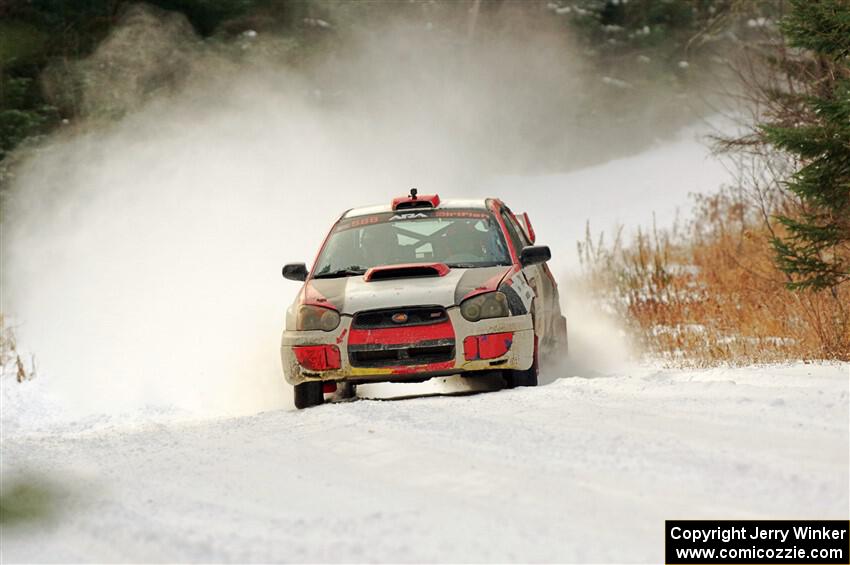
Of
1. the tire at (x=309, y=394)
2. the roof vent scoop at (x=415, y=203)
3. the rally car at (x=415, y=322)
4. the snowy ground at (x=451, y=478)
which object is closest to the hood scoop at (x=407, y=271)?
the rally car at (x=415, y=322)

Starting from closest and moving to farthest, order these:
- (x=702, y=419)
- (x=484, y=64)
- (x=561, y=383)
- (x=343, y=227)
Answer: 1. (x=702, y=419)
2. (x=561, y=383)
3. (x=343, y=227)
4. (x=484, y=64)

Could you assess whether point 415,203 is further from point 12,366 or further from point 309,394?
point 12,366

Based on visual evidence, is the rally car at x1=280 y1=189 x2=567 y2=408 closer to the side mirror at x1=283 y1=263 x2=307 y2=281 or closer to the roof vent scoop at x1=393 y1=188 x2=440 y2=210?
the side mirror at x1=283 y1=263 x2=307 y2=281

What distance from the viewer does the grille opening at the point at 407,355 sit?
844cm

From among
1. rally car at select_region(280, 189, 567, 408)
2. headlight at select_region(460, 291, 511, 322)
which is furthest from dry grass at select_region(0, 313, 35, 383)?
headlight at select_region(460, 291, 511, 322)

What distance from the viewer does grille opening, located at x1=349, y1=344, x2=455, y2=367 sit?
8.44 m

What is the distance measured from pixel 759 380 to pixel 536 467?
2.93 meters

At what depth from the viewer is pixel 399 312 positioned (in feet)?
27.9

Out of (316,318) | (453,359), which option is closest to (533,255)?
(453,359)

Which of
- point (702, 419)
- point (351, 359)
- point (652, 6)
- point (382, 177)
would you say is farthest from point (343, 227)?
point (652, 6)

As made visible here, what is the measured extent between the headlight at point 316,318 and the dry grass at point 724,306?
9.73ft

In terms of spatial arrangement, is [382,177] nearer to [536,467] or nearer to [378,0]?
[378,0]

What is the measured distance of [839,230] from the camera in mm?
9133

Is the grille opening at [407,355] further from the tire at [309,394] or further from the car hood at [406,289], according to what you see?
the tire at [309,394]
